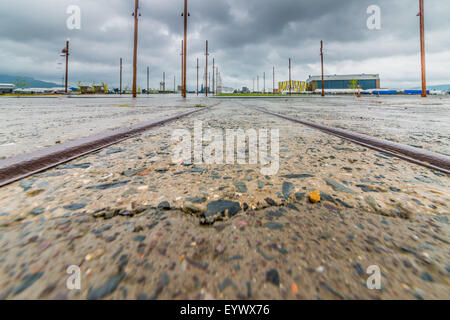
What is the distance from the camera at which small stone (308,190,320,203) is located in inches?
32.3

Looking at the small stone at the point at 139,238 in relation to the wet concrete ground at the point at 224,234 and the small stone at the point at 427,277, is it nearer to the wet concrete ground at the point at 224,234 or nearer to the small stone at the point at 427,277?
the wet concrete ground at the point at 224,234

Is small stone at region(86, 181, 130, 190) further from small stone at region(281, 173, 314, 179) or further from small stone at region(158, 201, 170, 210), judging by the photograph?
small stone at region(281, 173, 314, 179)

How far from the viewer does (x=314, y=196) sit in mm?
847

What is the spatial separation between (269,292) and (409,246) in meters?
0.42

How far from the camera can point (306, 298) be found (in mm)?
422

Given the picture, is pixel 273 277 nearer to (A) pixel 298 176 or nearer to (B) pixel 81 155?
(A) pixel 298 176

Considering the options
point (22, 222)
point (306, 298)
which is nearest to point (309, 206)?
point (306, 298)

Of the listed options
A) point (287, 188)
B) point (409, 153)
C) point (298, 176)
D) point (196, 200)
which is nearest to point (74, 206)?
point (196, 200)

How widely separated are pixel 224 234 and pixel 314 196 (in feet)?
1.41

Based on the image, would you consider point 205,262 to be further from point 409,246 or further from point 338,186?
point 338,186

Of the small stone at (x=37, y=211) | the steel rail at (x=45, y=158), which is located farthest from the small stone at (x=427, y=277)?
the steel rail at (x=45, y=158)

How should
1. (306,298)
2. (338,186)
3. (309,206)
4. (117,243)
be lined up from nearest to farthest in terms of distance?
1. (306,298)
2. (117,243)
3. (309,206)
4. (338,186)

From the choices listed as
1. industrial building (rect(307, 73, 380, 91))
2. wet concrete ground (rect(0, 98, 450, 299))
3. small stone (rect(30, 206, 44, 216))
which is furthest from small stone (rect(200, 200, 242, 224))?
industrial building (rect(307, 73, 380, 91))

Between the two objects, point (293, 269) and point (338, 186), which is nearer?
point (293, 269)
